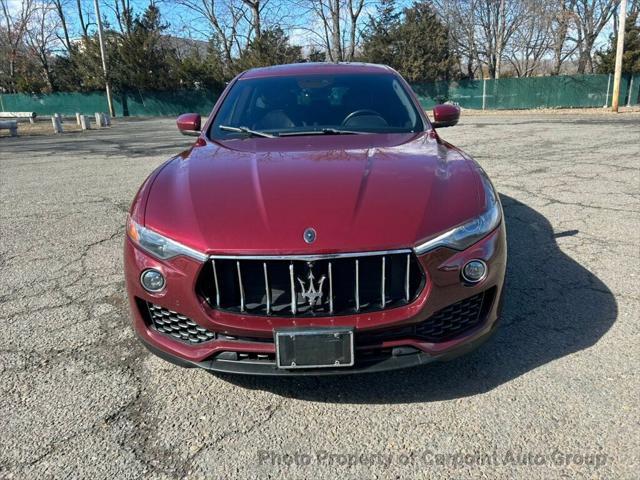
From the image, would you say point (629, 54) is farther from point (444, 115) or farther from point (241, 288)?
point (241, 288)

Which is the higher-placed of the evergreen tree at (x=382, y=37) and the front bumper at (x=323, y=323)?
the evergreen tree at (x=382, y=37)

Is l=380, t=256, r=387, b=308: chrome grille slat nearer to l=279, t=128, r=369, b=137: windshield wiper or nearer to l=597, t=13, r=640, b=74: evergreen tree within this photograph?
l=279, t=128, r=369, b=137: windshield wiper

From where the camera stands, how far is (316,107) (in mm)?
3471

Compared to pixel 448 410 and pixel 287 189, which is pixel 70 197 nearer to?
pixel 287 189

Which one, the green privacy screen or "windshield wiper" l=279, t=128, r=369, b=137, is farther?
the green privacy screen

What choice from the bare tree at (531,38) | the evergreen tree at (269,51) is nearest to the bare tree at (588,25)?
the bare tree at (531,38)

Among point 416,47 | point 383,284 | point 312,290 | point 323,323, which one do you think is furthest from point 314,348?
point 416,47

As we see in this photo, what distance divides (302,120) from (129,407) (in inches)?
84.3

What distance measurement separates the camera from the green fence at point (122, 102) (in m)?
35.7

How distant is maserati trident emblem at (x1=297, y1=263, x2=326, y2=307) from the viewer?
76.0 inches

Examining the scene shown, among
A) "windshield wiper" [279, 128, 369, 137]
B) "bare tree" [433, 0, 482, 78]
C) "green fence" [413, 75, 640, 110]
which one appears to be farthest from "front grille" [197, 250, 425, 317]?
"bare tree" [433, 0, 482, 78]

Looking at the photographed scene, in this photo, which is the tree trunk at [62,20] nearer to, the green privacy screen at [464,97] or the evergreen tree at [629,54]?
the green privacy screen at [464,97]

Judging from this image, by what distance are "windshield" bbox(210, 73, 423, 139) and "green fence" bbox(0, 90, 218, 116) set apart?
3419 centimetres

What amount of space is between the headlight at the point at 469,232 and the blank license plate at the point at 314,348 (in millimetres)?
474
